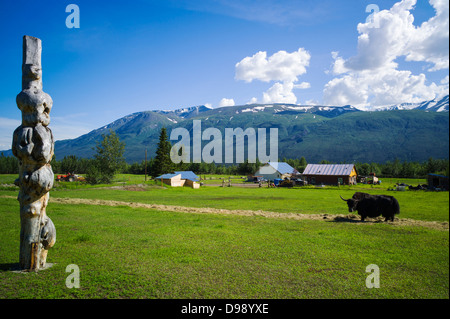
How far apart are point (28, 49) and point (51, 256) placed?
6.98m

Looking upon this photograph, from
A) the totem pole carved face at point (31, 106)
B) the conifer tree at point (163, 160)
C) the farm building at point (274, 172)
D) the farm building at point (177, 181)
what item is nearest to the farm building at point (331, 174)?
the farm building at point (274, 172)

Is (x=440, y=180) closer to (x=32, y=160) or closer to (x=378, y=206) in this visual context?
Result: (x=378, y=206)

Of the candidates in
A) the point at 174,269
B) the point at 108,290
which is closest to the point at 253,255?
the point at 174,269

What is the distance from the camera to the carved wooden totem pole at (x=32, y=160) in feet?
24.5

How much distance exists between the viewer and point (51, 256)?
29.9ft

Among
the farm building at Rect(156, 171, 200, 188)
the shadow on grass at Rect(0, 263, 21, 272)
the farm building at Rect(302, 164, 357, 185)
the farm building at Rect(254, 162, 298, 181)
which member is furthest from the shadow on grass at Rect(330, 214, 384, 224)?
the farm building at Rect(254, 162, 298, 181)

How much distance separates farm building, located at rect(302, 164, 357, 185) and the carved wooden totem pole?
60.9 metres

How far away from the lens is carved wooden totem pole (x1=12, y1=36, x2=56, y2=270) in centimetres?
748

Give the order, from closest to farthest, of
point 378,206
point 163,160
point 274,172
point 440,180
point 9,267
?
1. point 9,267
2. point 440,180
3. point 378,206
4. point 163,160
5. point 274,172

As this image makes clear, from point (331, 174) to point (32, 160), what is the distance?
213ft

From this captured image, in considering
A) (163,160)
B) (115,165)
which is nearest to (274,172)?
(163,160)

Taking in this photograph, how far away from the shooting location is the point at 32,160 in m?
7.51

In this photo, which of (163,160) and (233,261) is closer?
(233,261)

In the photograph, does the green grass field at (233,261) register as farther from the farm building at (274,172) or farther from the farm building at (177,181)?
the farm building at (274,172)
